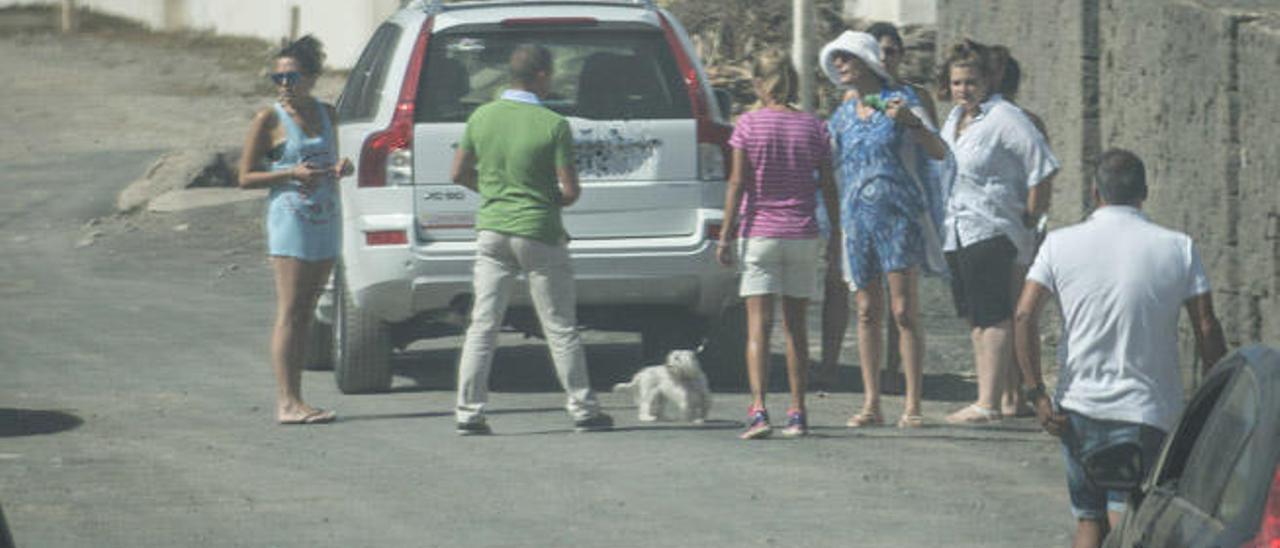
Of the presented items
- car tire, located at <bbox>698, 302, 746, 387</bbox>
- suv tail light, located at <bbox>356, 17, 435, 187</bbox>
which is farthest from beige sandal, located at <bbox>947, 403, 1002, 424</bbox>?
suv tail light, located at <bbox>356, 17, 435, 187</bbox>

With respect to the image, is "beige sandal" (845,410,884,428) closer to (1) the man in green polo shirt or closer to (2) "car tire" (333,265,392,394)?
(1) the man in green polo shirt

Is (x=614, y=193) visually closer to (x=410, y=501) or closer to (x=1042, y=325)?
(x=410, y=501)

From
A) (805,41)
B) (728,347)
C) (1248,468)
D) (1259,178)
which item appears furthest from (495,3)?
(1248,468)

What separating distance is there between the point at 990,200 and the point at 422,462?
274cm

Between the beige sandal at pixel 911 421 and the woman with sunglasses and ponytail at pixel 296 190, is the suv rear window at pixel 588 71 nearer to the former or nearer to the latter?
the woman with sunglasses and ponytail at pixel 296 190

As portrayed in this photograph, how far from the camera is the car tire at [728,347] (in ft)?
42.7

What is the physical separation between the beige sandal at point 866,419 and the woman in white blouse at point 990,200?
1.27 feet

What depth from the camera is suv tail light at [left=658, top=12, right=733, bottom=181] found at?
40.5 ft

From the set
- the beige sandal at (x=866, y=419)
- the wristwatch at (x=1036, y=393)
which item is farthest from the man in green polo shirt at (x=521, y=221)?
the wristwatch at (x=1036, y=393)

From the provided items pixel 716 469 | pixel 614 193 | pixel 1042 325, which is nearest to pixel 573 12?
pixel 614 193

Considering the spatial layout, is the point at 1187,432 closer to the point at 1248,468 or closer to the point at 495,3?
the point at 1248,468

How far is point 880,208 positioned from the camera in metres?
11.4

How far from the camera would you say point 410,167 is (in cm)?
1212

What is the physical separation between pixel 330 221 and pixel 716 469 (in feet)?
7.46
